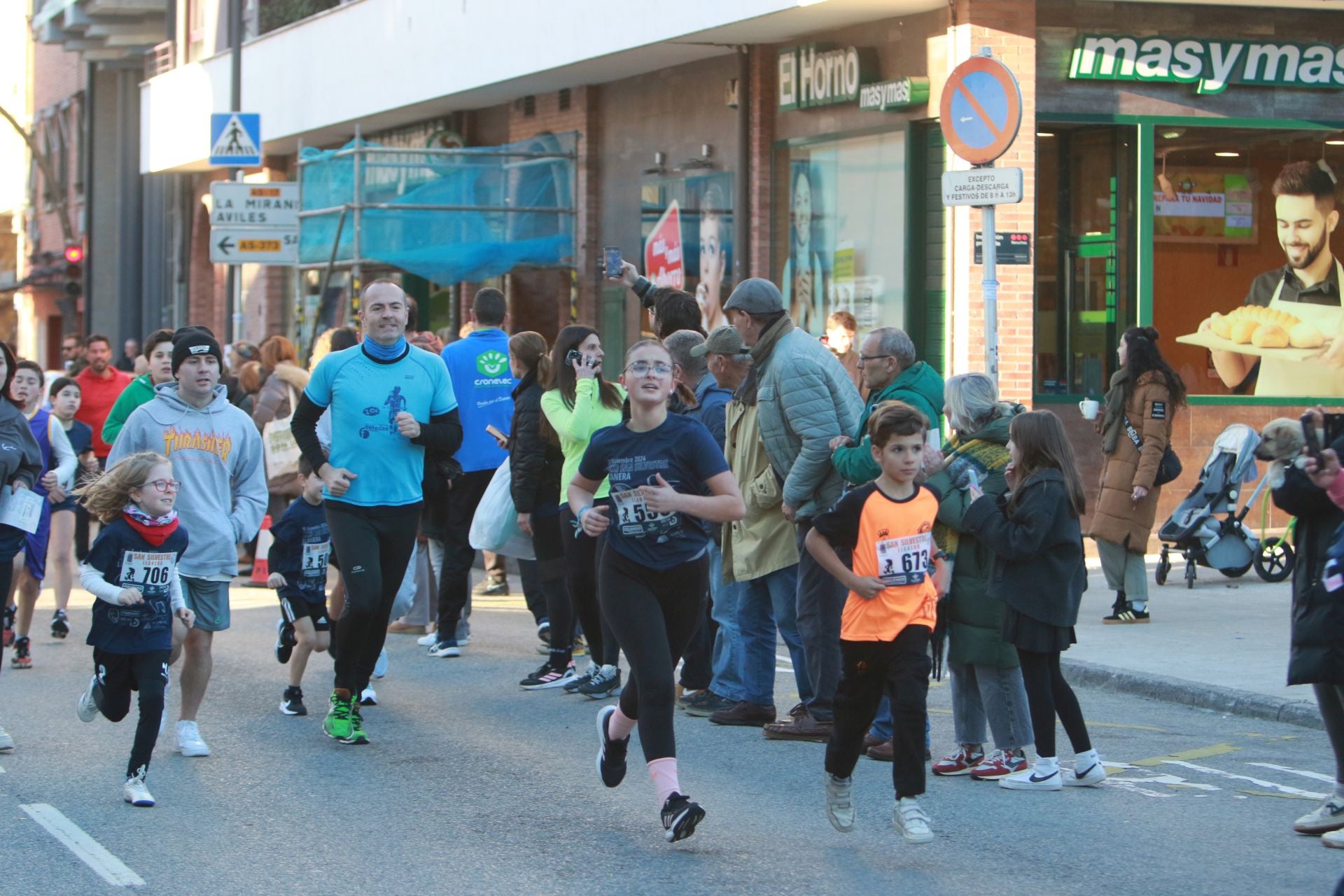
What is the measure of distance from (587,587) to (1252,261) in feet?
30.2

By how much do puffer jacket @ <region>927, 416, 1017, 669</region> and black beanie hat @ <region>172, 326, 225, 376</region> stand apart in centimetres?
322

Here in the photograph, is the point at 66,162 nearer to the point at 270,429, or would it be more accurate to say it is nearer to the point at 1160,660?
the point at 270,429

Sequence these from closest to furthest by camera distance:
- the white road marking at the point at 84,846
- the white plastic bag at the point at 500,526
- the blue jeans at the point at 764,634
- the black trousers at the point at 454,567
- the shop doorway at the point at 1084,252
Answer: the white road marking at the point at 84,846 < the blue jeans at the point at 764,634 < the white plastic bag at the point at 500,526 < the black trousers at the point at 454,567 < the shop doorway at the point at 1084,252

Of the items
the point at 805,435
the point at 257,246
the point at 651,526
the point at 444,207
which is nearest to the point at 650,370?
the point at 651,526

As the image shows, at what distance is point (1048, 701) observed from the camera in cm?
730

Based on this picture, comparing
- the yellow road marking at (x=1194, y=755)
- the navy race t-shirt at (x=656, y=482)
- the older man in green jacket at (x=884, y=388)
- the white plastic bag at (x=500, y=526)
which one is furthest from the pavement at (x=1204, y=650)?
the navy race t-shirt at (x=656, y=482)

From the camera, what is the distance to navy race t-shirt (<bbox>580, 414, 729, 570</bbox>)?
263 inches

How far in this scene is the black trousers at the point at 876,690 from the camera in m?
6.50

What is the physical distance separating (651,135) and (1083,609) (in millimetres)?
9875

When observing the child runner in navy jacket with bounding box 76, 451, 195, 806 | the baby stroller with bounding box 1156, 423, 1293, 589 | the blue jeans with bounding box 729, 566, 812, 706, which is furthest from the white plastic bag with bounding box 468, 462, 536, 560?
the baby stroller with bounding box 1156, 423, 1293, 589

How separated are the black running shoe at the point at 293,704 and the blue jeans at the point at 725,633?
2081 millimetres

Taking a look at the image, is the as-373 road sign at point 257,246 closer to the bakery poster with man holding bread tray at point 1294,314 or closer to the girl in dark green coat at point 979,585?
the bakery poster with man holding bread tray at point 1294,314

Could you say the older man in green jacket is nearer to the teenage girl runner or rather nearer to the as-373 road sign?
the teenage girl runner

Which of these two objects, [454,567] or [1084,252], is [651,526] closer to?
[454,567]
